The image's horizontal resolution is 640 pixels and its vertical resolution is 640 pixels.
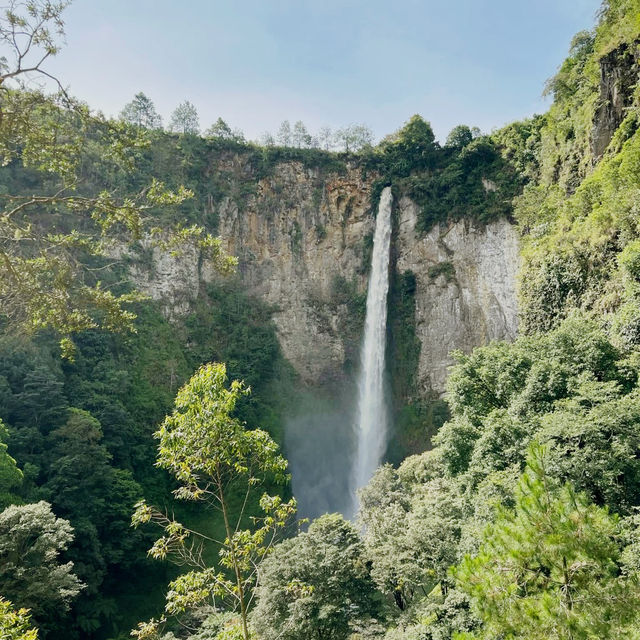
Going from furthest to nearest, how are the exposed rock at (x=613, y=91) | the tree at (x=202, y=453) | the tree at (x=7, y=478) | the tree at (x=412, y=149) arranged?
the tree at (x=412, y=149) → the exposed rock at (x=613, y=91) → the tree at (x=7, y=478) → the tree at (x=202, y=453)

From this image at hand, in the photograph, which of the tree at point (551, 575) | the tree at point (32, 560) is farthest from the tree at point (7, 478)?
the tree at point (551, 575)

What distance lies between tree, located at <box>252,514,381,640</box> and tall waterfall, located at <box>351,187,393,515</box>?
15006mm

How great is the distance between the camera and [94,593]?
671 inches

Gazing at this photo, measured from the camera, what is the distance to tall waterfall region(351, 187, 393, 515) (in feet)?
93.7

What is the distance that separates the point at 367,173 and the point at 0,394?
2674 centimetres

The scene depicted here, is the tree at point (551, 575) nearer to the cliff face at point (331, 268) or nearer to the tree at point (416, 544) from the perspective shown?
the tree at point (416, 544)

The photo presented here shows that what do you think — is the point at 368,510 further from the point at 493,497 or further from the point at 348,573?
the point at 493,497

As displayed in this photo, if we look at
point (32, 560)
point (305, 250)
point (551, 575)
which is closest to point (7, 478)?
point (32, 560)

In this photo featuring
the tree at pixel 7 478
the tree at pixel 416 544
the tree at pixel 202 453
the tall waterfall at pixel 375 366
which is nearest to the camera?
the tree at pixel 202 453

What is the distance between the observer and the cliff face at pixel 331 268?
28.3 metres

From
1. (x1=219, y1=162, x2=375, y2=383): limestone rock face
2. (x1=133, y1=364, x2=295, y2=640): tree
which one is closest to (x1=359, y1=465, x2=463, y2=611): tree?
(x1=133, y1=364, x2=295, y2=640): tree

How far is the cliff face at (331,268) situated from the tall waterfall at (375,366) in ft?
2.59

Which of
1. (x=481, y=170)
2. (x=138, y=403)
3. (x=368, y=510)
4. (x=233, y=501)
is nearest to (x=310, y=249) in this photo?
(x=481, y=170)

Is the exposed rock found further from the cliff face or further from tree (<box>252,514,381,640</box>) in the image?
tree (<box>252,514,381,640</box>)
